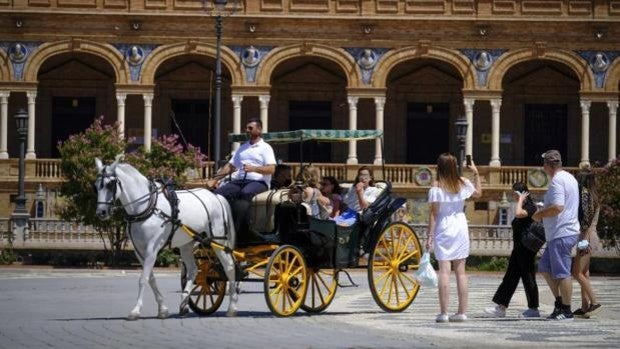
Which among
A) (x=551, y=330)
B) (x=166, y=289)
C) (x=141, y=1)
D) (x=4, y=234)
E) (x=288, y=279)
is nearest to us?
(x=551, y=330)

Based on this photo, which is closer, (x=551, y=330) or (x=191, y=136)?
(x=551, y=330)

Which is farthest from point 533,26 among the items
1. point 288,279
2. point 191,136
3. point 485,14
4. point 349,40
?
point 288,279

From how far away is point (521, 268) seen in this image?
71.1 feet

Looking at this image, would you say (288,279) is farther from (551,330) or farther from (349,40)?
(349,40)

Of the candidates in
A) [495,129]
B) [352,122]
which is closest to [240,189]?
[352,122]

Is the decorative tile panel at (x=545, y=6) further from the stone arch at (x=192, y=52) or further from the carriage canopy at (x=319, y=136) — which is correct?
the carriage canopy at (x=319, y=136)

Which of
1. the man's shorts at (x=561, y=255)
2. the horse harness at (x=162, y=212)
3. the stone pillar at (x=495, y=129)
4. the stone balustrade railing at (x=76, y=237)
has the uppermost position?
the stone pillar at (x=495, y=129)

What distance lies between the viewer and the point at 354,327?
1933 centimetres

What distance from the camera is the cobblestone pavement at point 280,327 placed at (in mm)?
17156

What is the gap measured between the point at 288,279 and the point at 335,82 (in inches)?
1508

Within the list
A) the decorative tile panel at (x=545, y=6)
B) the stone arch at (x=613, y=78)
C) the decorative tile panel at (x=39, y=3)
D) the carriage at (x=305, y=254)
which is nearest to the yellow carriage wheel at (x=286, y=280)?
the carriage at (x=305, y=254)

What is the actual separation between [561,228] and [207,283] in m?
4.12

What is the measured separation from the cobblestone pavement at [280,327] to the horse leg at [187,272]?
192 mm

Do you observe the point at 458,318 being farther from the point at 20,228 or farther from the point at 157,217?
the point at 20,228
